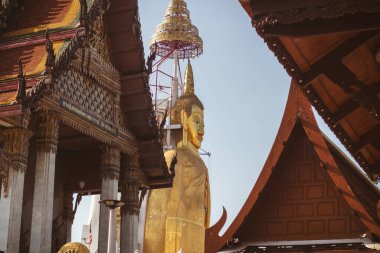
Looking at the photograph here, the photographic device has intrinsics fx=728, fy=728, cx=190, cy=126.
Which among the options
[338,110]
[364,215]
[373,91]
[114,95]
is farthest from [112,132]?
[373,91]

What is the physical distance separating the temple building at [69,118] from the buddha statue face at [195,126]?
1328 centimetres

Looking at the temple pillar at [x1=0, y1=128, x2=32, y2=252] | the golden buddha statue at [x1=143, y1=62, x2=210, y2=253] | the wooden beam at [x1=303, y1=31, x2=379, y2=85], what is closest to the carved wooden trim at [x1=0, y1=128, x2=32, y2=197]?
the temple pillar at [x1=0, y1=128, x2=32, y2=252]

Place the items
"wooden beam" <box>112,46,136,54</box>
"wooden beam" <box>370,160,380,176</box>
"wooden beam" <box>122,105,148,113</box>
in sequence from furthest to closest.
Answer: "wooden beam" <box>122,105,148,113</box> < "wooden beam" <box>112,46,136,54</box> < "wooden beam" <box>370,160,380,176</box>

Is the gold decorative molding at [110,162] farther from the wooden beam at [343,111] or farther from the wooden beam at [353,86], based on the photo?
the wooden beam at [353,86]

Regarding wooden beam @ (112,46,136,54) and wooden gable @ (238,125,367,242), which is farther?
wooden beam @ (112,46,136,54)

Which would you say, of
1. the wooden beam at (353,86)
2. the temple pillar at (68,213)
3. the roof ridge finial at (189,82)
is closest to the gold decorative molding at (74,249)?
the temple pillar at (68,213)

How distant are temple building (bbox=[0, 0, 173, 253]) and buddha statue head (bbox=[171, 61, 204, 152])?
13.2 meters

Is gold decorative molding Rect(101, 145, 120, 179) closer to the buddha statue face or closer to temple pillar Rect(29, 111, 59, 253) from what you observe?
temple pillar Rect(29, 111, 59, 253)

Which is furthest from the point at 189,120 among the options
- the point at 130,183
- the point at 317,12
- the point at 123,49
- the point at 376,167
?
the point at 317,12

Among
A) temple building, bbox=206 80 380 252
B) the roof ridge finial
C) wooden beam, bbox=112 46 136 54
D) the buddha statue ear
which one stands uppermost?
the roof ridge finial

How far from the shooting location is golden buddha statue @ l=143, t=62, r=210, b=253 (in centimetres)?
2959

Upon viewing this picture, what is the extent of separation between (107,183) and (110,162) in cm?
46

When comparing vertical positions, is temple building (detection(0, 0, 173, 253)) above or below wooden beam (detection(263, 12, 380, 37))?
above

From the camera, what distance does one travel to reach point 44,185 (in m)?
12.9
